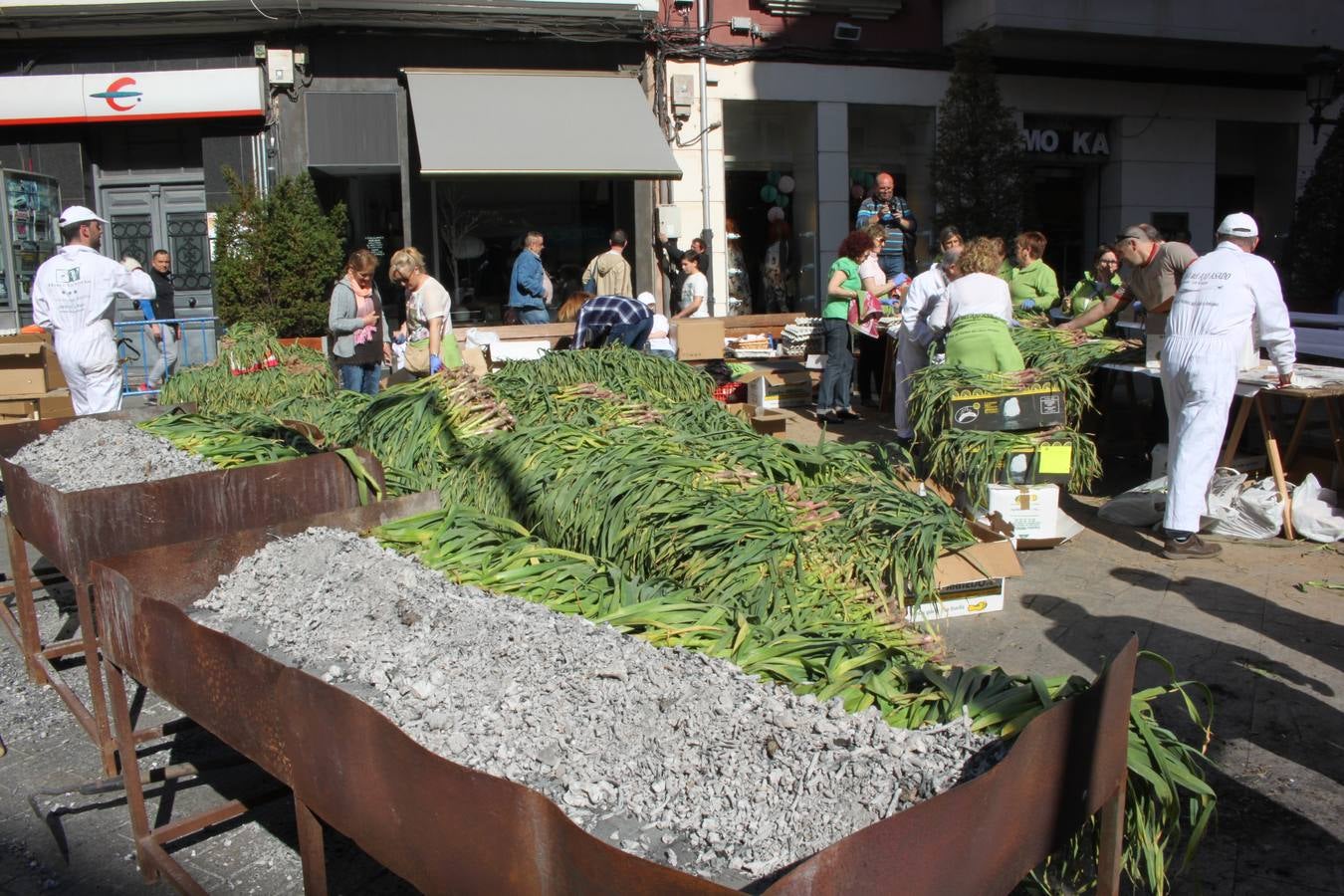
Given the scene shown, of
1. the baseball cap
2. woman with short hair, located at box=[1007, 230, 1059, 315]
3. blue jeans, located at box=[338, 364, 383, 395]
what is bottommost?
blue jeans, located at box=[338, 364, 383, 395]

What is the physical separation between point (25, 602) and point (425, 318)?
3763mm

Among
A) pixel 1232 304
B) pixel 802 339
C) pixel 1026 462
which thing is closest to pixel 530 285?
pixel 802 339

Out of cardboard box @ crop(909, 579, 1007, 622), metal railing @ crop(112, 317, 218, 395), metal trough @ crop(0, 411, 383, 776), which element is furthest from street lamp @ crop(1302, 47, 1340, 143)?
metal trough @ crop(0, 411, 383, 776)

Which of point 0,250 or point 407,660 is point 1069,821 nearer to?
point 407,660

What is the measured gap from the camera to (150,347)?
11.2 meters

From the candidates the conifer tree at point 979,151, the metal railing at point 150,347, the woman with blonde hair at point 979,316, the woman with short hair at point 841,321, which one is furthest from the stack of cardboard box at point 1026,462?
the conifer tree at point 979,151

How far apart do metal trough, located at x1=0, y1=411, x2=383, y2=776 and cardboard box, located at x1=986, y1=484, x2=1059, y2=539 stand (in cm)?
349

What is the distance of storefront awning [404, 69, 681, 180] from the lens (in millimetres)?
12859

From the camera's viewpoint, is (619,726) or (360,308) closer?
(619,726)

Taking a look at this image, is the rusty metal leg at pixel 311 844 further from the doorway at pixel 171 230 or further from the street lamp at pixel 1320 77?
the street lamp at pixel 1320 77

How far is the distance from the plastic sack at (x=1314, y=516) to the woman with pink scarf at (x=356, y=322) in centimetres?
624

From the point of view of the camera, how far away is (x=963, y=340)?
693cm

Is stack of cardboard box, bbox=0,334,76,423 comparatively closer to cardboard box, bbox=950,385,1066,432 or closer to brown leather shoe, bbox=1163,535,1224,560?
cardboard box, bbox=950,385,1066,432

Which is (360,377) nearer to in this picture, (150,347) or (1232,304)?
(150,347)
